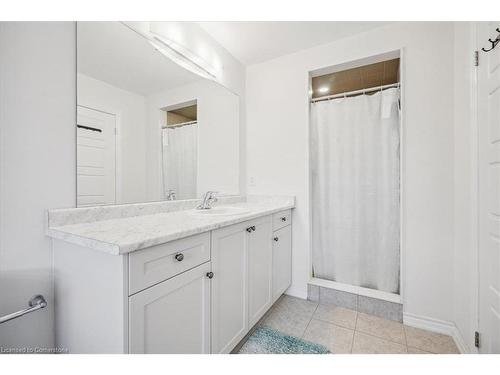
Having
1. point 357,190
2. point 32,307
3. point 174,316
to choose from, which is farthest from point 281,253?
point 32,307

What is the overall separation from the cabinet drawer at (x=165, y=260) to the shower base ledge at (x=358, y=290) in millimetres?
1377

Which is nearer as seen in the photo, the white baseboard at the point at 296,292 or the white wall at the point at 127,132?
the white wall at the point at 127,132

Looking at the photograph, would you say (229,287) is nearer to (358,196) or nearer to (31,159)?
(31,159)

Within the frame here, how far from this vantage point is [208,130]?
1.93 meters

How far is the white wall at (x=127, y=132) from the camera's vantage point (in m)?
1.21

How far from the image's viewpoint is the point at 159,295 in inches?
32.9

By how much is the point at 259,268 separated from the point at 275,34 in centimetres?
183

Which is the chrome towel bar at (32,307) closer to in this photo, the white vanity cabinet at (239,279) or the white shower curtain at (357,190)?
the white vanity cabinet at (239,279)

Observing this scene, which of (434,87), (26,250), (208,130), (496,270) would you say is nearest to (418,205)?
(496,270)

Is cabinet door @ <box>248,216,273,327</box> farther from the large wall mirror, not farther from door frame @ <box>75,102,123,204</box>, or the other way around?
door frame @ <box>75,102,123,204</box>

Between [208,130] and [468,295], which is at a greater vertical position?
[208,130]

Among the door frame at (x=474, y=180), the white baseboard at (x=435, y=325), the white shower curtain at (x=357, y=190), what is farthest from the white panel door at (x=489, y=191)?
the white shower curtain at (x=357, y=190)

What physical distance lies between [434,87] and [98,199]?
7.40ft
